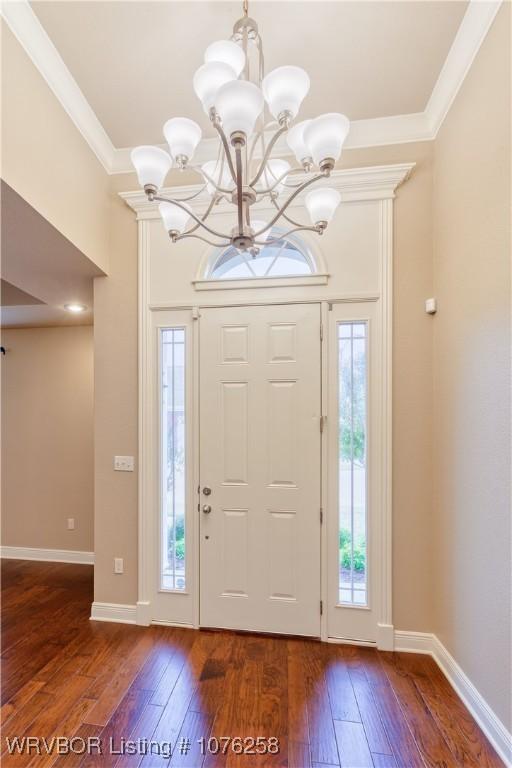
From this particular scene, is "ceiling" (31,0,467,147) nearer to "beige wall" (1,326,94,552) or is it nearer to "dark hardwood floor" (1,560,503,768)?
"beige wall" (1,326,94,552)

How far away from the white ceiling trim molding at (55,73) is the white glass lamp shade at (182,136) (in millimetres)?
1101

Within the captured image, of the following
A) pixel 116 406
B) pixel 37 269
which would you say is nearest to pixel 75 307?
pixel 37 269

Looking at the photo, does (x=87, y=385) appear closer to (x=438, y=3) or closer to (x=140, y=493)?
(x=140, y=493)

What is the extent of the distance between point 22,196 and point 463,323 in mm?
2292

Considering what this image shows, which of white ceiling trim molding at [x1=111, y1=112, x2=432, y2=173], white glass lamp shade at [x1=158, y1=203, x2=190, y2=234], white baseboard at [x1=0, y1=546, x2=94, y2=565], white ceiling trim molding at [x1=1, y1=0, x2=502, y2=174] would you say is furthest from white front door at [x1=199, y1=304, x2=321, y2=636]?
white baseboard at [x1=0, y1=546, x2=94, y2=565]

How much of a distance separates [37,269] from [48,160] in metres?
0.79

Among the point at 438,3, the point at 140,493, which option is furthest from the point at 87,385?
the point at 438,3

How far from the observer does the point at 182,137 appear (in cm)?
125

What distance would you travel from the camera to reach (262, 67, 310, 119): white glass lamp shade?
3.57 feet

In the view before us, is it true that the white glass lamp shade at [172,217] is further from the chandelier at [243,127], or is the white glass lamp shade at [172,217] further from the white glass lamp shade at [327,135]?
the white glass lamp shade at [327,135]

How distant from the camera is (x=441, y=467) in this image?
202 centimetres

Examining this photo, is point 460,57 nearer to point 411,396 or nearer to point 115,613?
point 411,396

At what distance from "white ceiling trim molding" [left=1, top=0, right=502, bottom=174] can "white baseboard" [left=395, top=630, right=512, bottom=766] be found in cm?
309

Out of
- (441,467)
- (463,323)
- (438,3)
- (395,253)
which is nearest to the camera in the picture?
(438,3)
